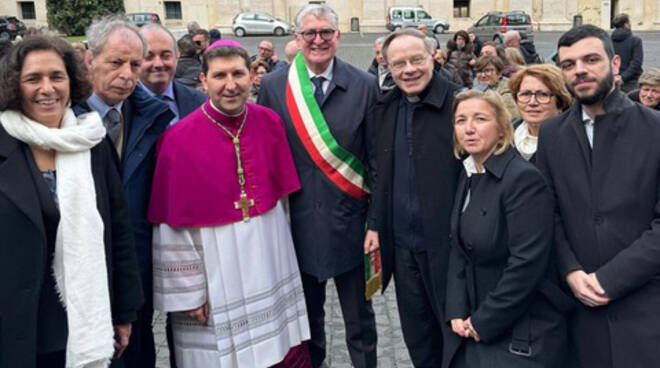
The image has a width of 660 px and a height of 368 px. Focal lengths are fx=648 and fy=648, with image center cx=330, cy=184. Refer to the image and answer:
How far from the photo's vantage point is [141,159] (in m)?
3.37

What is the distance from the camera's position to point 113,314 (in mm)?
3004

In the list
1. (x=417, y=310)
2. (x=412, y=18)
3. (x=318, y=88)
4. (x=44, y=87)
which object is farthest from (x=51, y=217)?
(x=412, y=18)

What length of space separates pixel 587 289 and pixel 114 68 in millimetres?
2508

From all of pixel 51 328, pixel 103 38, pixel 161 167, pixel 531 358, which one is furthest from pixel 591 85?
pixel 51 328

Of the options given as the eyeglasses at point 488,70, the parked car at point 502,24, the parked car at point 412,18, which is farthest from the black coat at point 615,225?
the parked car at point 412,18

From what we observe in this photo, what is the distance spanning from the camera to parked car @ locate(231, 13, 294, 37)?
103ft

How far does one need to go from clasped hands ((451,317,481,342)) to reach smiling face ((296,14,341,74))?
167 centimetres

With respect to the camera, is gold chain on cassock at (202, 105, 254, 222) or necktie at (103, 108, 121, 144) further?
gold chain on cassock at (202, 105, 254, 222)

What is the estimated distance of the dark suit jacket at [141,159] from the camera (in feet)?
11.0

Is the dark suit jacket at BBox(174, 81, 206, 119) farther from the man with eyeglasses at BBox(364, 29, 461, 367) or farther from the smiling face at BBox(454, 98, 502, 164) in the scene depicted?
the smiling face at BBox(454, 98, 502, 164)

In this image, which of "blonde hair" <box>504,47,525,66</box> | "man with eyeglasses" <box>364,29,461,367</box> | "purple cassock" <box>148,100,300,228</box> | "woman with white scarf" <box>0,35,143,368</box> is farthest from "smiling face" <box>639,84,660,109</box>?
"woman with white scarf" <box>0,35,143,368</box>

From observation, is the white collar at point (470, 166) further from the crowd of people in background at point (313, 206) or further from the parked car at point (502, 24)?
the parked car at point (502, 24)

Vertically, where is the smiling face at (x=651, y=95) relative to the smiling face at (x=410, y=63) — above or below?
below

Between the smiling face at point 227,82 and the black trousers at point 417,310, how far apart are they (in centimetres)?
124
